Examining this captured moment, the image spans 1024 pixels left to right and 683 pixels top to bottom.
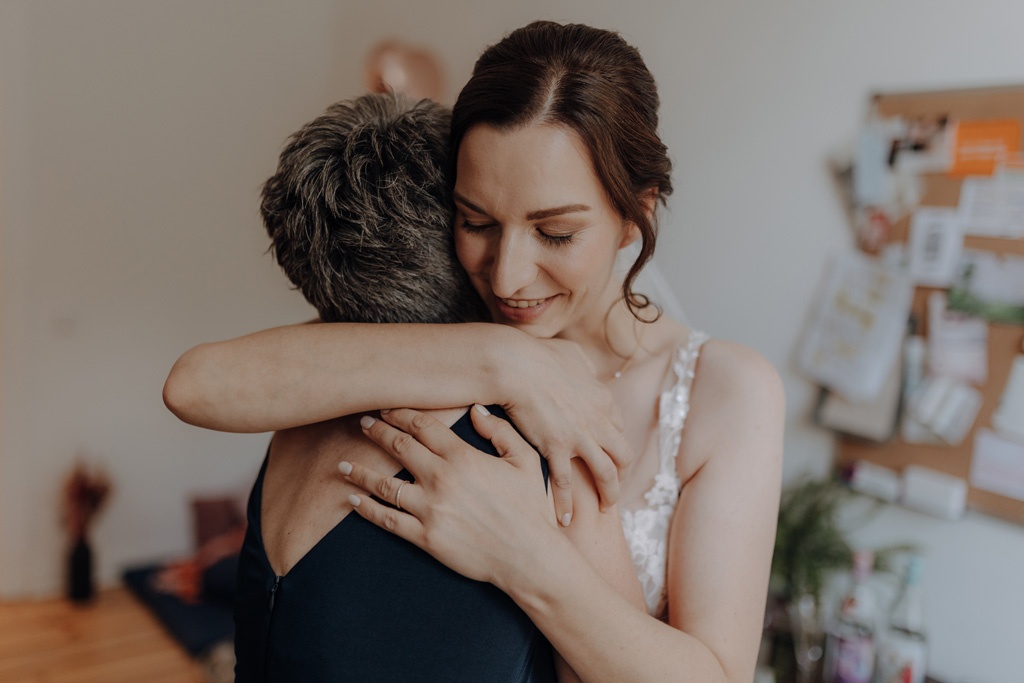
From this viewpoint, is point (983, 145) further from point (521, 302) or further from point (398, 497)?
point (398, 497)

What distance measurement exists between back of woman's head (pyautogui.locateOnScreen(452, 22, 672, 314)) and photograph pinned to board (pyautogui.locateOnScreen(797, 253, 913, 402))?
1.36 m

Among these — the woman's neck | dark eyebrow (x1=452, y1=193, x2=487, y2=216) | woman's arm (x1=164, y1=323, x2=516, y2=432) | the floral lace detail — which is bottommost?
the floral lace detail

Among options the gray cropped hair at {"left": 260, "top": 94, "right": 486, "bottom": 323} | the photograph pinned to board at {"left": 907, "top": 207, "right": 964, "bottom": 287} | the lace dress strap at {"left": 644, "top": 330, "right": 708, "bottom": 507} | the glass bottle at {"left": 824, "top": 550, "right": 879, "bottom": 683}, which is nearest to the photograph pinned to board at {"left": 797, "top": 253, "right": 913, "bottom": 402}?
the photograph pinned to board at {"left": 907, "top": 207, "right": 964, "bottom": 287}

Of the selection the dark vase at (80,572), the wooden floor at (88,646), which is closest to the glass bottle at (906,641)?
the wooden floor at (88,646)

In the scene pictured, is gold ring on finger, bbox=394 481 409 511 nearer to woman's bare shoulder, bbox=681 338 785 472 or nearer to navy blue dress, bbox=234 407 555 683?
navy blue dress, bbox=234 407 555 683

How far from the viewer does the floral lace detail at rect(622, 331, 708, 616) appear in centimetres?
115

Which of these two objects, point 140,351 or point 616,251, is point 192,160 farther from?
point 616,251

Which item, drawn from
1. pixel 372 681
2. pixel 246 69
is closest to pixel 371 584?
pixel 372 681

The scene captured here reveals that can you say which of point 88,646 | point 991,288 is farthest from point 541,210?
point 88,646

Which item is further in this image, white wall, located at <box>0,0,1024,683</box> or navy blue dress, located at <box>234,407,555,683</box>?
white wall, located at <box>0,0,1024,683</box>

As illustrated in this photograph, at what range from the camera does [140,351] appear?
3900 mm

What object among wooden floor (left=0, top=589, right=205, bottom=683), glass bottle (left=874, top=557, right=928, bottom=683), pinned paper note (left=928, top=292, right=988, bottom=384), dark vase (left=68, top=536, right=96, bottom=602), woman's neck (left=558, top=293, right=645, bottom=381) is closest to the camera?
woman's neck (left=558, top=293, right=645, bottom=381)

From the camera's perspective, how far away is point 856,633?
199 centimetres

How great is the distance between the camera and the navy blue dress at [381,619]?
2.77 feet
